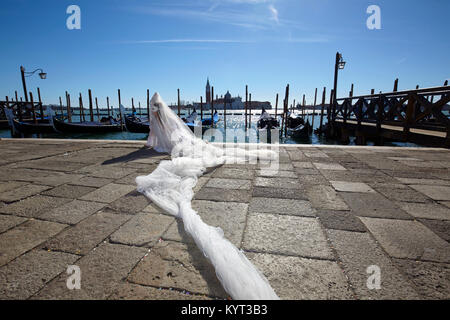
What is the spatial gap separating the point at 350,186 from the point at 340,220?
3.48ft

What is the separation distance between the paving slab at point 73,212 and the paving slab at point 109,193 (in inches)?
4.2

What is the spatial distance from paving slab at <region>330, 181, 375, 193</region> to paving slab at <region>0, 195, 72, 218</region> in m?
3.11

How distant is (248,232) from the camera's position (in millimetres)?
1736

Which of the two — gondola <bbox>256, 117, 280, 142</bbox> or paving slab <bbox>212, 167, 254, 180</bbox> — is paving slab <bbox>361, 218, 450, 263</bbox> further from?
gondola <bbox>256, 117, 280, 142</bbox>

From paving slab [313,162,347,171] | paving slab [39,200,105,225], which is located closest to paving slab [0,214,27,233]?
paving slab [39,200,105,225]

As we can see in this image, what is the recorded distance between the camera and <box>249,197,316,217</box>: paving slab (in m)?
2.08

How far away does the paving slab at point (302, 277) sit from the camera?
1153 millimetres

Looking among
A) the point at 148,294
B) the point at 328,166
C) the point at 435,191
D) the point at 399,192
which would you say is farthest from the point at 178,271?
the point at 328,166

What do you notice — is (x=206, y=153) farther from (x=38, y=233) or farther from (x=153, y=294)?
(x=153, y=294)

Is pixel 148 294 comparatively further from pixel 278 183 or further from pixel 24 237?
pixel 278 183

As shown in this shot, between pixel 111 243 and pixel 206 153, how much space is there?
9.07ft

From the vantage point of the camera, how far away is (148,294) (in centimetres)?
115

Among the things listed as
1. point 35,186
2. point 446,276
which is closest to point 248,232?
point 446,276

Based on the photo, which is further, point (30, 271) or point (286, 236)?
point (286, 236)
